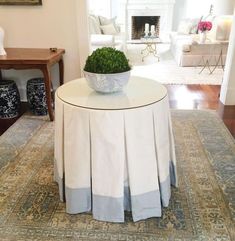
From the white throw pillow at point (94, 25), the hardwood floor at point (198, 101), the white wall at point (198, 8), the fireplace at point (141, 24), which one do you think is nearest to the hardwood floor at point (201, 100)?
the hardwood floor at point (198, 101)

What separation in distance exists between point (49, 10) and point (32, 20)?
242 millimetres

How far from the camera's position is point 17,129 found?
2748 mm

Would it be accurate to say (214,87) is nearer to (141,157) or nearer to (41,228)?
(141,157)

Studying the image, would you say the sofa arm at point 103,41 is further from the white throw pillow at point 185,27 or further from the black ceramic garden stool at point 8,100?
the black ceramic garden stool at point 8,100

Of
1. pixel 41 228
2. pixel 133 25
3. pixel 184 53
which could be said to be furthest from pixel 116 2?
pixel 41 228

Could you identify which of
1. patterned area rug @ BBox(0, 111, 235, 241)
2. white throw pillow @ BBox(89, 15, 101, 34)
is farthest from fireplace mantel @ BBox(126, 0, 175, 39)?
patterned area rug @ BBox(0, 111, 235, 241)

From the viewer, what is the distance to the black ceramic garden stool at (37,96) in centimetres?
298

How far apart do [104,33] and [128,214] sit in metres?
5.48

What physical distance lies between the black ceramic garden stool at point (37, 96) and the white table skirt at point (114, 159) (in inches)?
60.1

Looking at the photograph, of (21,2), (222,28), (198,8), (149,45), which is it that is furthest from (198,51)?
(21,2)

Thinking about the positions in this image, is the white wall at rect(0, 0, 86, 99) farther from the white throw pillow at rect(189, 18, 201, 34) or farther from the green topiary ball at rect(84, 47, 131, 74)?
the white throw pillow at rect(189, 18, 201, 34)

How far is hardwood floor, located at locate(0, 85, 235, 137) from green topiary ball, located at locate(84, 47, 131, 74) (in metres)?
1.68

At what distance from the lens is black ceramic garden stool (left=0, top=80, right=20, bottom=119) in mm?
2971

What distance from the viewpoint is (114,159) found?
141 cm
